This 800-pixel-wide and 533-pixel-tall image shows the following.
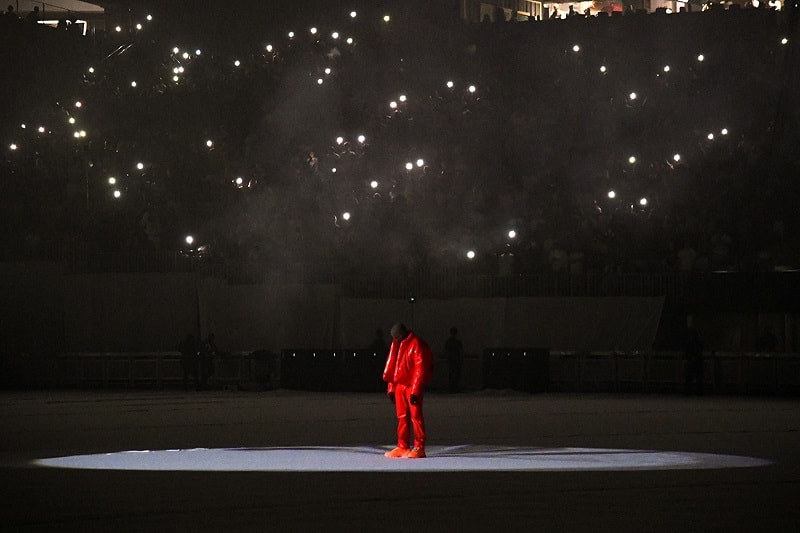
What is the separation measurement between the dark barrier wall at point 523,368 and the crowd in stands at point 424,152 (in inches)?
95.7

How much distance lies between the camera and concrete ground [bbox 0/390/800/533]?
11703 mm

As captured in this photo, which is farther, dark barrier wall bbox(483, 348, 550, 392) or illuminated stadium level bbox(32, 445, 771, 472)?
dark barrier wall bbox(483, 348, 550, 392)

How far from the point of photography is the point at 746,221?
116 feet

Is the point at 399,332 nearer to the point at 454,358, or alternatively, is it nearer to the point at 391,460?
the point at 391,460

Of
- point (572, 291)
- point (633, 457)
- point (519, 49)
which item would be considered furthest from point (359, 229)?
point (633, 457)

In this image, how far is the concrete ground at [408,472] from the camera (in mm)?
11703

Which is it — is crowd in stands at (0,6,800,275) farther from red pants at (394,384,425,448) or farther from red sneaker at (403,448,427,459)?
red sneaker at (403,448,427,459)

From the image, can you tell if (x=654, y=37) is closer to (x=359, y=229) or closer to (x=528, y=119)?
(x=528, y=119)

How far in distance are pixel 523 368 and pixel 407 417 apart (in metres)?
16.0

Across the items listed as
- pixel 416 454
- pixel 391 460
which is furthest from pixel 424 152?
pixel 391 460

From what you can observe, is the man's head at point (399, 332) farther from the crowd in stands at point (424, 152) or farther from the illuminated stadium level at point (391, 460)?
the crowd in stands at point (424, 152)

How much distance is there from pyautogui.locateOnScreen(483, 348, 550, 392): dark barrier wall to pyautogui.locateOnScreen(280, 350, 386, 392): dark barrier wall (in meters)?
2.71

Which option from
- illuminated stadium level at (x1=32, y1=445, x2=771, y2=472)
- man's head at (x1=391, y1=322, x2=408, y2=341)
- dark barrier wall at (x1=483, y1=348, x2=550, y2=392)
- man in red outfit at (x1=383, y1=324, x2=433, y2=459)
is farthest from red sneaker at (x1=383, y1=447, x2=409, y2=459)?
dark barrier wall at (x1=483, y1=348, x2=550, y2=392)

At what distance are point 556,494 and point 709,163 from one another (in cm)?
2630
